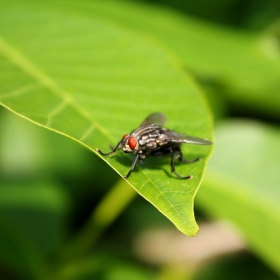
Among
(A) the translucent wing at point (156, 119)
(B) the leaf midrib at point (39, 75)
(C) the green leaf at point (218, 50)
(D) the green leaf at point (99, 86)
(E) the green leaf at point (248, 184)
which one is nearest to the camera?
(D) the green leaf at point (99, 86)

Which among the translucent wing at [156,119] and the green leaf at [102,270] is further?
the green leaf at [102,270]

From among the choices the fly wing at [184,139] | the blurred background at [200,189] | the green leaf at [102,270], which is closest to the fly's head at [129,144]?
the fly wing at [184,139]

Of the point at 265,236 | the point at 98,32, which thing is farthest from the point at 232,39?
the point at 265,236

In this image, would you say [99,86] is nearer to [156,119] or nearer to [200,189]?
[156,119]

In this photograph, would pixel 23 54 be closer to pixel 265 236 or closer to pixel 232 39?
pixel 265 236

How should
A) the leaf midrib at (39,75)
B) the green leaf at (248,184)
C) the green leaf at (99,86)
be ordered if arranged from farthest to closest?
the green leaf at (248,184), the leaf midrib at (39,75), the green leaf at (99,86)

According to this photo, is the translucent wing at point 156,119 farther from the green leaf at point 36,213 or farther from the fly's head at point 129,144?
the green leaf at point 36,213

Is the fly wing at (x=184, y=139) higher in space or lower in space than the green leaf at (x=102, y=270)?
higher

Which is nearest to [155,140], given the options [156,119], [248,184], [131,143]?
[156,119]

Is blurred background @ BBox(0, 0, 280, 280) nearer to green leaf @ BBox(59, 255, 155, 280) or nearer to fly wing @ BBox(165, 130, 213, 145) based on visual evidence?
green leaf @ BBox(59, 255, 155, 280)
